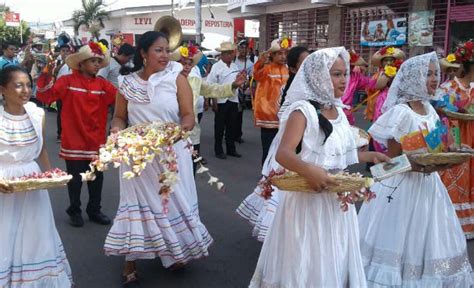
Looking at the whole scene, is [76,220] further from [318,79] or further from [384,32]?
[384,32]

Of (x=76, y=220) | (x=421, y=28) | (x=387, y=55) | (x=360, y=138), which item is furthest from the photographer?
(x=421, y=28)

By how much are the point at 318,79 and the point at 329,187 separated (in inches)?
26.1

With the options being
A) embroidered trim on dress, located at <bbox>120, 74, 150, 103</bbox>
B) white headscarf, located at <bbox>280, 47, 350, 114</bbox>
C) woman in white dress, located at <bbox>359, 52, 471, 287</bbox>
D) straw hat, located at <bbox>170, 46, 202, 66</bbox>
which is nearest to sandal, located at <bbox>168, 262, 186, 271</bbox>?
embroidered trim on dress, located at <bbox>120, 74, 150, 103</bbox>

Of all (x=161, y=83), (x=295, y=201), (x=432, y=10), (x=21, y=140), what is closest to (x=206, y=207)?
(x=161, y=83)

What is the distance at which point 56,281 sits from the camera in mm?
3746

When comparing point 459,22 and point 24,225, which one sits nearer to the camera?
point 24,225

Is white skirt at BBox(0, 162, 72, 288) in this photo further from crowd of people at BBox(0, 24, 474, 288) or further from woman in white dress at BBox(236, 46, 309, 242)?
woman in white dress at BBox(236, 46, 309, 242)

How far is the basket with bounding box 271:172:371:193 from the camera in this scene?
9.18ft

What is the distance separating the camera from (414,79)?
13.0 ft

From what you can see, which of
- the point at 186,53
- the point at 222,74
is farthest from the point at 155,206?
the point at 222,74

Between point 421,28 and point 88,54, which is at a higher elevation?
point 421,28

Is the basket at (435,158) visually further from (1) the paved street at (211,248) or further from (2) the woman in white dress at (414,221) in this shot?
(1) the paved street at (211,248)

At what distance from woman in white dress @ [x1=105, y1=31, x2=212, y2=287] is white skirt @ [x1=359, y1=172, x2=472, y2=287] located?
4.67ft

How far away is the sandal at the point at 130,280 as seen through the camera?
421 cm
